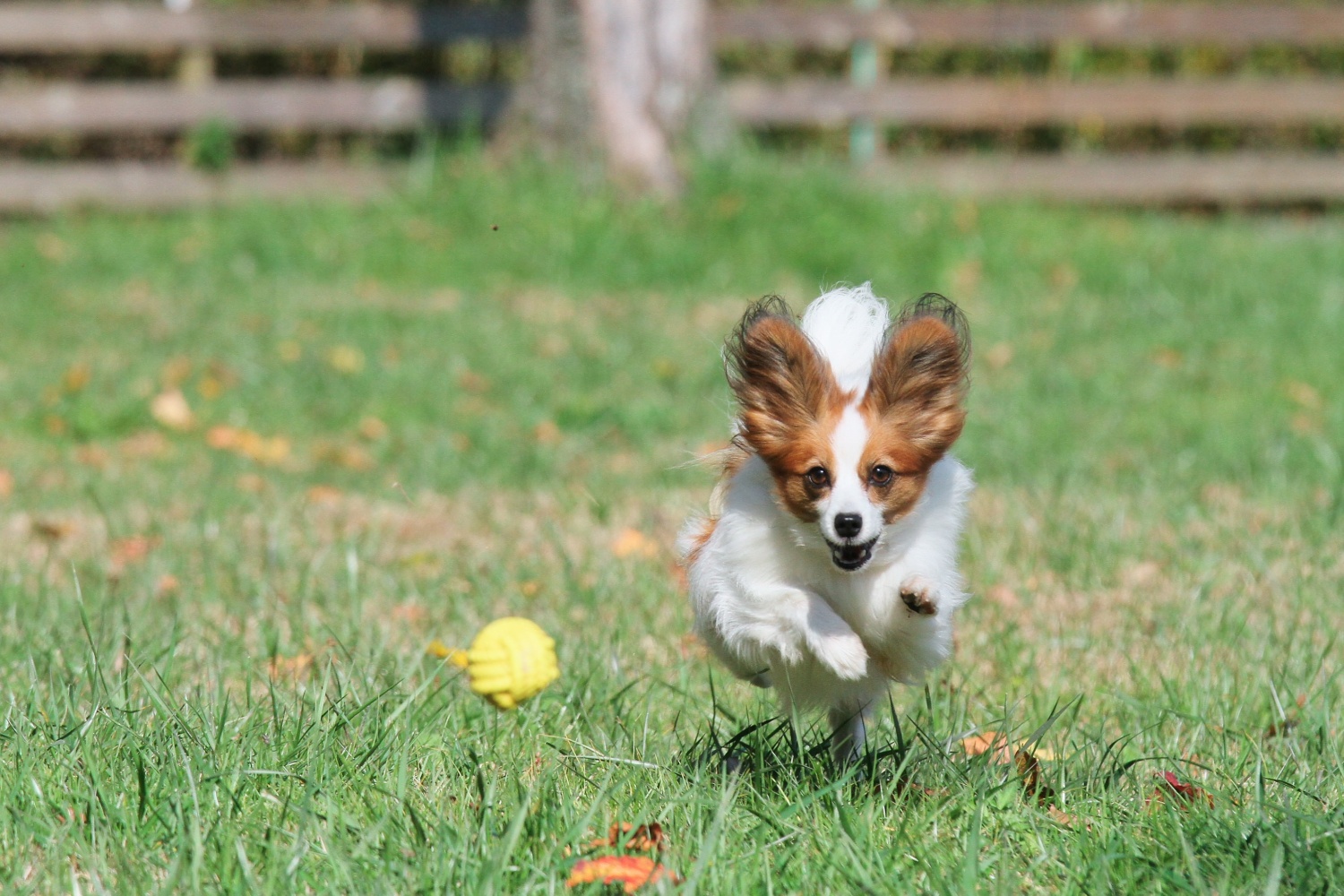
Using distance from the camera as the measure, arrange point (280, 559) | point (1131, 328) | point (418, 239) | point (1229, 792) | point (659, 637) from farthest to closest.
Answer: point (418, 239) → point (1131, 328) → point (280, 559) → point (659, 637) → point (1229, 792)

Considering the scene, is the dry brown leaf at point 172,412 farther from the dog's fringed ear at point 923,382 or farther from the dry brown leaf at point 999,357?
the dog's fringed ear at point 923,382

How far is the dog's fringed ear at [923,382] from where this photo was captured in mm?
2906

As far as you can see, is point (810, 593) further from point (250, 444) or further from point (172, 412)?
point (172, 412)

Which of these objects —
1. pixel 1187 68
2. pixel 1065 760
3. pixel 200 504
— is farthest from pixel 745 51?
pixel 1065 760

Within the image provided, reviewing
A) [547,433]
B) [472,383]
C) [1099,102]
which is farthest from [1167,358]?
[1099,102]

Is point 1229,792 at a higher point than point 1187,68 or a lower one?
lower

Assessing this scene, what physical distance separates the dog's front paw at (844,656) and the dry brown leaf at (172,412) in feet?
14.1

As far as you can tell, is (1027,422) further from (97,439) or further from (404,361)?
(97,439)

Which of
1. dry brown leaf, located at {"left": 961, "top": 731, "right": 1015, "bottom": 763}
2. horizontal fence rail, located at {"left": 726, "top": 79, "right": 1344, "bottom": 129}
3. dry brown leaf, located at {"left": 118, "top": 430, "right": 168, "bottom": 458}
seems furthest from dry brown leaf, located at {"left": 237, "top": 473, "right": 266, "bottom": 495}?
horizontal fence rail, located at {"left": 726, "top": 79, "right": 1344, "bottom": 129}

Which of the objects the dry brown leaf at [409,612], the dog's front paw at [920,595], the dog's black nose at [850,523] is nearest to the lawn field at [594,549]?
the dry brown leaf at [409,612]

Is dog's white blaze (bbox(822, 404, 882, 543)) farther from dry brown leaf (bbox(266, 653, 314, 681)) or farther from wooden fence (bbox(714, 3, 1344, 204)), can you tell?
wooden fence (bbox(714, 3, 1344, 204))

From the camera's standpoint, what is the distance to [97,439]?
6.38m

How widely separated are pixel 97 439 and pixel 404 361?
1460 mm

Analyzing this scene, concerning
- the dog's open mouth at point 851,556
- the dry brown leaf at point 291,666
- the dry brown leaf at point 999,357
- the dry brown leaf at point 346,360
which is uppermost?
the dog's open mouth at point 851,556
